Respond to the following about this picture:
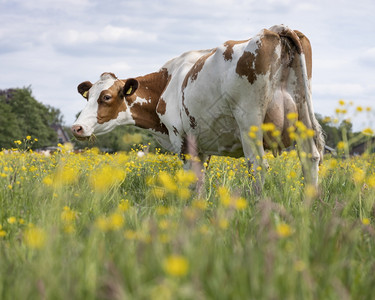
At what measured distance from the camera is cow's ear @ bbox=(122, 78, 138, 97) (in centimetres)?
726

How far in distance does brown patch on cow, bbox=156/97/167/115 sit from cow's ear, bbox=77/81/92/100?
4.71 feet

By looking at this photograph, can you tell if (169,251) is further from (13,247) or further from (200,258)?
(13,247)

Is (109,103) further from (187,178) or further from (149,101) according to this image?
(187,178)

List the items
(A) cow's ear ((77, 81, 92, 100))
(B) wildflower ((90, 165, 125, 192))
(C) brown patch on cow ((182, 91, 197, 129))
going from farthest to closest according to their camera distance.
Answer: (A) cow's ear ((77, 81, 92, 100)), (C) brown patch on cow ((182, 91, 197, 129)), (B) wildflower ((90, 165, 125, 192))

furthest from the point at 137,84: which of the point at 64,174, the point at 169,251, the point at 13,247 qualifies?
the point at 169,251

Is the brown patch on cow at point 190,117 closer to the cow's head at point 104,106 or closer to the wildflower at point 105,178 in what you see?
the cow's head at point 104,106

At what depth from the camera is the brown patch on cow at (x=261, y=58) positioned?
493 cm

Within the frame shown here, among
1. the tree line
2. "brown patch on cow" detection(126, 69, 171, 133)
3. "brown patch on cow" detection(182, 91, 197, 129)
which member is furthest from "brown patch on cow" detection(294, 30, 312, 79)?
the tree line

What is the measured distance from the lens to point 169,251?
7.23 feet

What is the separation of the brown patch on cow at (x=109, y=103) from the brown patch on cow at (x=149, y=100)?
311 millimetres

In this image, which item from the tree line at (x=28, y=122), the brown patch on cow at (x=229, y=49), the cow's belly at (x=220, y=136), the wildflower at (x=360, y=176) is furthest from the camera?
the tree line at (x=28, y=122)

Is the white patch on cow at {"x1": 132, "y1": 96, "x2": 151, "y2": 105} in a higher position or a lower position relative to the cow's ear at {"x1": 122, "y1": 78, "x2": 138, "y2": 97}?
lower

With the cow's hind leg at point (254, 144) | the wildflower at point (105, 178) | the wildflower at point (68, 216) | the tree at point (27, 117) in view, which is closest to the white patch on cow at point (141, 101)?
the cow's hind leg at point (254, 144)

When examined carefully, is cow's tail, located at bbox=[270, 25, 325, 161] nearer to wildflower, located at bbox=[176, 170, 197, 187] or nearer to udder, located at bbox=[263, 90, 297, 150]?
udder, located at bbox=[263, 90, 297, 150]
